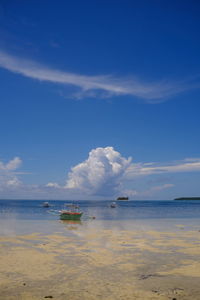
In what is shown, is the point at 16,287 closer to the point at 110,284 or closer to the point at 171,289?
the point at 110,284

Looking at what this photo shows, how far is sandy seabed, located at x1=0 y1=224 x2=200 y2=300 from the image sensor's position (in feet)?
41.7

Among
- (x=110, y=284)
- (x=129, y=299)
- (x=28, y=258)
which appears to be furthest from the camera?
(x=28, y=258)

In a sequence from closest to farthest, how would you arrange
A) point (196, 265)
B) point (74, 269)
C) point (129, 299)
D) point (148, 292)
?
point (129, 299), point (148, 292), point (74, 269), point (196, 265)

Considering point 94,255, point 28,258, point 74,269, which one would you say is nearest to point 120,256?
point 94,255

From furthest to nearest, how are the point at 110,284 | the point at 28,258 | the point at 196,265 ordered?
the point at 28,258, the point at 196,265, the point at 110,284

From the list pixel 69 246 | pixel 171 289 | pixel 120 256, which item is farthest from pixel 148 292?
pixel 69 246

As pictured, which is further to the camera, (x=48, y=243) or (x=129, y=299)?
(x=48, y=243)

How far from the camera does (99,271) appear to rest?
16.5 metres

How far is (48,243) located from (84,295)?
47.5 ft

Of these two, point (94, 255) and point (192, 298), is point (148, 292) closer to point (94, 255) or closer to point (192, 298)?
point (192, 298)

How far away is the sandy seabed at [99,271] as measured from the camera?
41.7ft

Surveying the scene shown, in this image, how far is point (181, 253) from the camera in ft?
71.4

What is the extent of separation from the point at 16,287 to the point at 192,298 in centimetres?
790

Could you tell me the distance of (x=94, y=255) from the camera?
21.0 metres
